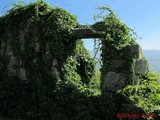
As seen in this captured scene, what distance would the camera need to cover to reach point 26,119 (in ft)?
31.7

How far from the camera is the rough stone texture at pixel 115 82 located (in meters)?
9.06

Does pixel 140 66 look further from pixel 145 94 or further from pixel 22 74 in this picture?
pixel 22 74

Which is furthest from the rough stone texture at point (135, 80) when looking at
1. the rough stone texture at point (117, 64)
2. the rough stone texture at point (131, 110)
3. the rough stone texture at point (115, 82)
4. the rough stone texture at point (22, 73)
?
the rough stone texture at point (22, 73)

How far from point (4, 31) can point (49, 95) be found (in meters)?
3.38

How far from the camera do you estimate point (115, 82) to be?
911cm

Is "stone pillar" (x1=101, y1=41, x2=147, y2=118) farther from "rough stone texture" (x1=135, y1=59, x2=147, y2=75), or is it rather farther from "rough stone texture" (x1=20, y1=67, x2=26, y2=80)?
"rough stone texture" (x1=20, y1=67, x2=26, y2=80)

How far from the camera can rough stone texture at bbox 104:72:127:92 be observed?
9062mm

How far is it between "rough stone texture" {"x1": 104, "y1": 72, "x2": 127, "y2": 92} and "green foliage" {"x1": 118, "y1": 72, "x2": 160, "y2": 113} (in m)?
0.32

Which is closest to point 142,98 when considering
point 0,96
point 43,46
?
point 43,46

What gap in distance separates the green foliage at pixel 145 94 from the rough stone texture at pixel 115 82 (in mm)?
317

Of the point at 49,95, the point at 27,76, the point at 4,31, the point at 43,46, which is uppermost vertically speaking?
the point at 4,31

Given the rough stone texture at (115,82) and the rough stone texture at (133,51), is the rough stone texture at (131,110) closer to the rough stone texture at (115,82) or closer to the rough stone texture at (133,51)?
the rough stone texture at (115,82)

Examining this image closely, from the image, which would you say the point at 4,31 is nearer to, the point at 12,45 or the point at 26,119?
the point at 12,45

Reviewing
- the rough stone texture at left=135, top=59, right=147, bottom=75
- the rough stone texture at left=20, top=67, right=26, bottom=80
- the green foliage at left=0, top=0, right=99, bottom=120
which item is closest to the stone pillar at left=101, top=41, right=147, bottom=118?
the rough stone texture at left=135, top=59, right=147, bottom=75
